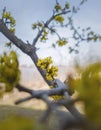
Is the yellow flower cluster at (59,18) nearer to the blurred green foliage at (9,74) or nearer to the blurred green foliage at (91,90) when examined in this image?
the blurred green foliage at (9,74)

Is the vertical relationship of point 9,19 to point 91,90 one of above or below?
above

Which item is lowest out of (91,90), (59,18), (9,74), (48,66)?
(91,90)

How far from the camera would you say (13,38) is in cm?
538

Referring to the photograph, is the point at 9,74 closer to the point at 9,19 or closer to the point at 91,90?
the point at 91,90

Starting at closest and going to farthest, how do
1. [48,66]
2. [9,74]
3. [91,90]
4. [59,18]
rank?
1. [91,90]
2. [9,74]
3. [48,66]
4. [59,18]

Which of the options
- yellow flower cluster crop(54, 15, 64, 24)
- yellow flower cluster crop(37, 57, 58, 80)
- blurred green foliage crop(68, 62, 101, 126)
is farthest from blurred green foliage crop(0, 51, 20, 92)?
yellow flower cluster crop(54, 15, 64, 24)

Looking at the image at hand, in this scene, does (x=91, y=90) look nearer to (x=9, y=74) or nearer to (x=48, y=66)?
(x=9, y=74)

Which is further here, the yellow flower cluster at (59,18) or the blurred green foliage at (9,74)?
the yellow flower cluster at (59,18)

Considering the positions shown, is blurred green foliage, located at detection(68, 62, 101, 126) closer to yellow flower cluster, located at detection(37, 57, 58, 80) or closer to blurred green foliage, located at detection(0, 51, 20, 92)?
blurred green foliage, located at detection(0, 51, 20, 92)

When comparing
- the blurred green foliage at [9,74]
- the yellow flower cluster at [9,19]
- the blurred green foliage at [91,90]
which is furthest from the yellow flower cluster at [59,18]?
the blurred green foliage at [91,90]

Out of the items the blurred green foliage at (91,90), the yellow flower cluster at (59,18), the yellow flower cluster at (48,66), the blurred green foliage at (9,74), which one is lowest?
the blurred green foliage at (91,90)

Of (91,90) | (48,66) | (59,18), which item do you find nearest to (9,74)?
(91,90)

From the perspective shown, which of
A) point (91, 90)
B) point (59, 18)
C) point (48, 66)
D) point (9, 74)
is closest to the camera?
point (91, 90)

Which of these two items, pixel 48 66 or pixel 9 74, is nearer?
pixel 9 74
